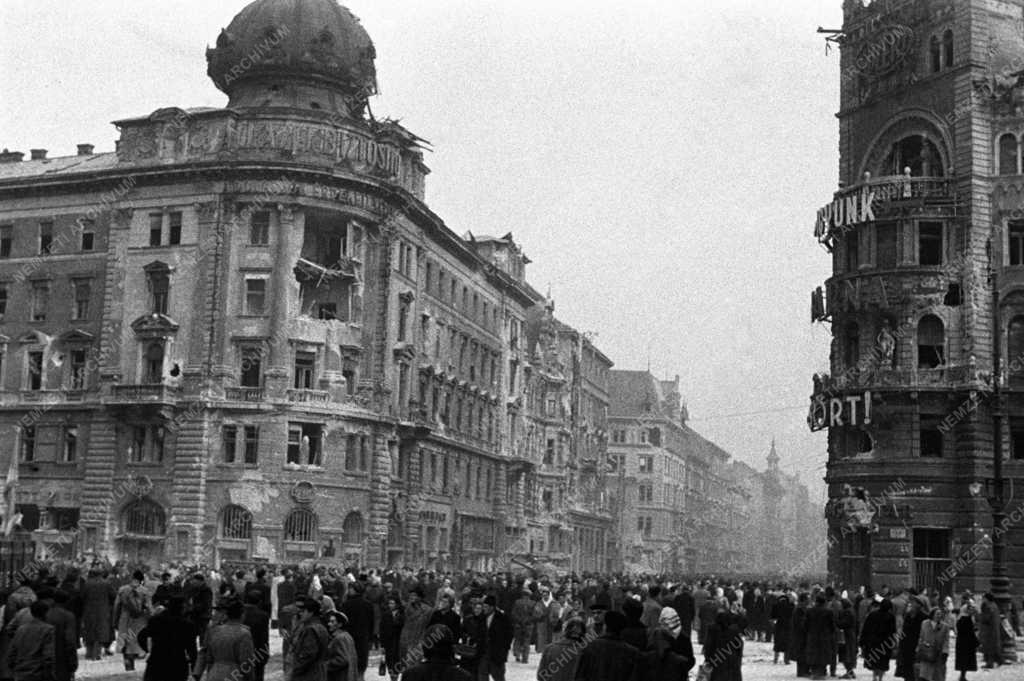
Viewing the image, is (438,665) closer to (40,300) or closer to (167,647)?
(167,647)

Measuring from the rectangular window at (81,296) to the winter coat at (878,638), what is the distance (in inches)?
1763

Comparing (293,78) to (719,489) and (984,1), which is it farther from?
(719,489)

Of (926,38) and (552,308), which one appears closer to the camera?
(926,38)

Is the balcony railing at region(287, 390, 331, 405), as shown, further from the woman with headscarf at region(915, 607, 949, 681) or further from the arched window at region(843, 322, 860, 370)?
→ the woman with headscarf at region(915, 607, 949, 681)

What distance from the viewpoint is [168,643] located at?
51.8 ft

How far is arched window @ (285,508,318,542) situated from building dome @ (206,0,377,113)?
18.1 metres

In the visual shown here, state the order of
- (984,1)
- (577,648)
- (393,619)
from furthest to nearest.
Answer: (984,1)
(393,619)
(577,648)

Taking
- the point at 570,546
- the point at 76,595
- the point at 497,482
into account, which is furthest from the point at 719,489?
the point at 76,595

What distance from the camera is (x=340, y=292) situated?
58250 millimetres

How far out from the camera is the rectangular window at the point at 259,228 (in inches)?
2239

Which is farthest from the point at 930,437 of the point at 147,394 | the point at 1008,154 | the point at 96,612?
the point at 96,612

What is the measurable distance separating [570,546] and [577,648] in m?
85.5

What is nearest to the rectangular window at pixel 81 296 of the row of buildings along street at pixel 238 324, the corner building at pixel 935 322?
the row of buildings along street at pixel 238 324

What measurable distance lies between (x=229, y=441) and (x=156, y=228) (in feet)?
34.0
